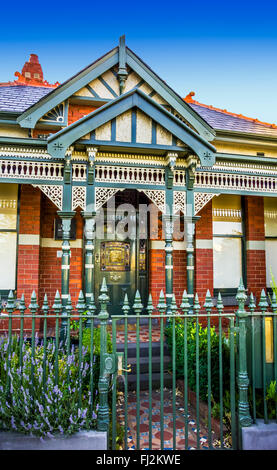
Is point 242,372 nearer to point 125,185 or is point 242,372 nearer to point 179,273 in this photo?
point 125,185

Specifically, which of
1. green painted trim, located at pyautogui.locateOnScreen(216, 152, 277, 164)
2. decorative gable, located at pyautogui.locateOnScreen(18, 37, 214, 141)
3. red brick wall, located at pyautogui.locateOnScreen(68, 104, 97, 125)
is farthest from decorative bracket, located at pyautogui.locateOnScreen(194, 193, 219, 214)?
red brick wall, located at pyautogui.locateOnScreen(68, 104, 97, 125)

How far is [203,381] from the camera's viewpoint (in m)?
4.20

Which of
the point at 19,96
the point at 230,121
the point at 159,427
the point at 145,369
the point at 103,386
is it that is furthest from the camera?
the point at 230,121

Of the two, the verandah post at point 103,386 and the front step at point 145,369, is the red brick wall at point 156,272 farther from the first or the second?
the verandah post at point 103,386

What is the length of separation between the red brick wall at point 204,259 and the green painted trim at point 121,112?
2256mm

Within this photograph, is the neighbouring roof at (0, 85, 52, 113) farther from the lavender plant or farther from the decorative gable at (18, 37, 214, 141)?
the lavender plant

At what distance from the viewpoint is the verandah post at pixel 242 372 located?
2.95 meters

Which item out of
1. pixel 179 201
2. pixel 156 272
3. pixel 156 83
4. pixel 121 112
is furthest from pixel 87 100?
pixel 156 272

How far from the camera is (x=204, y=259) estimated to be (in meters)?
7.86

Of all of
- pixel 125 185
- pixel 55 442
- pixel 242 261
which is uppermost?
pixel 125 185

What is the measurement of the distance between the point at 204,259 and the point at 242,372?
494 centimetres

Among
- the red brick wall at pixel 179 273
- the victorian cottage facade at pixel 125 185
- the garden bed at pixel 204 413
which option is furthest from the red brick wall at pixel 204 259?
the garden bed at pixel 204 413

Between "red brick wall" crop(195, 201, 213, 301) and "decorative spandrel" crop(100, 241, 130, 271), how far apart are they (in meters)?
1.84

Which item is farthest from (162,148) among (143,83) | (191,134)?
(143,83)
